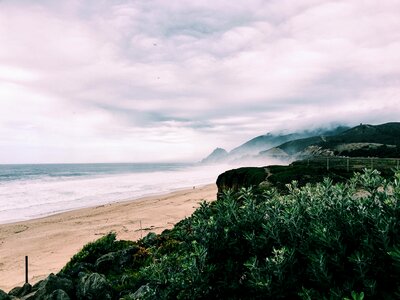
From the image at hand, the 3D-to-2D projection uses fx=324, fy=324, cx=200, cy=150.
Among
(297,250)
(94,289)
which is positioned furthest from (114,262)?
(297,250)

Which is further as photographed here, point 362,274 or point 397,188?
point 397,188

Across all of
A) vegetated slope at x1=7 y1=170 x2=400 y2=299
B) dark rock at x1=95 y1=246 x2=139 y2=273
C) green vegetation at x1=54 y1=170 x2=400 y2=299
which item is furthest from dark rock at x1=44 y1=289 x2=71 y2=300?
vegetated slope at x1=7 y1=170 x2=400 y2=299

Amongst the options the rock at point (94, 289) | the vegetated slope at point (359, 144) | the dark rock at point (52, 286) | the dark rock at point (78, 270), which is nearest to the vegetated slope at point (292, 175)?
the dark rock at point (78, 270)

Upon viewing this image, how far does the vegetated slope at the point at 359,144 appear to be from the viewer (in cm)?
6606

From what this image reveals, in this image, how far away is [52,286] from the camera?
9.70 meters

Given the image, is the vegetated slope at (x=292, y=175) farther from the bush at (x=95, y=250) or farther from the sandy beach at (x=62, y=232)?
the bush at (x=95, y=250)

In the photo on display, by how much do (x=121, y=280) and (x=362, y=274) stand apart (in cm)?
911

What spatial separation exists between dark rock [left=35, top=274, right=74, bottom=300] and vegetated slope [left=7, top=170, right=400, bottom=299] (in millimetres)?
6153

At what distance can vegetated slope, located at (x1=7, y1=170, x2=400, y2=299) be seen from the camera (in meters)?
3.64

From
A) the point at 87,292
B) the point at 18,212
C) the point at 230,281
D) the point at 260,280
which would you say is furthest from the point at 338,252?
the point at 18,212

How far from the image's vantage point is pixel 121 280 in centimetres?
1087

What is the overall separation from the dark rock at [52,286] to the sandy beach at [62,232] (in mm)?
8554

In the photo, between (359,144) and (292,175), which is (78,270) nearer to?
(292,175)

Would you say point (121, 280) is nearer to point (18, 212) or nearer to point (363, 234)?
point (363, 234)
